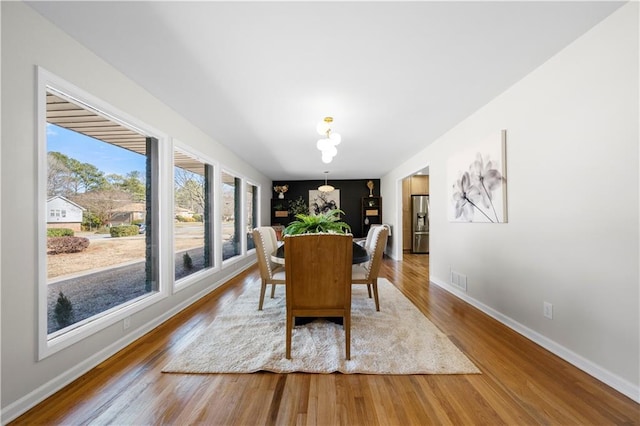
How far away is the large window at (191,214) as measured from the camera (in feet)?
10.4

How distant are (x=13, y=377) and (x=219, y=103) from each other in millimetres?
2570

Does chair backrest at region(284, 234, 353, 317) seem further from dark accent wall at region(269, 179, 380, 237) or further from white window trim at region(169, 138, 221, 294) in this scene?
dark accent wall at region(269, 179, 380, 237)

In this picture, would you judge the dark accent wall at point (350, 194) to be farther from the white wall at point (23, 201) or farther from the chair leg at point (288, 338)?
the white wall at point (23, 201)

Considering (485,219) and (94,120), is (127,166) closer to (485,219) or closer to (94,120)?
(94,120)

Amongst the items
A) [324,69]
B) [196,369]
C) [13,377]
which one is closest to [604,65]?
[324,69]

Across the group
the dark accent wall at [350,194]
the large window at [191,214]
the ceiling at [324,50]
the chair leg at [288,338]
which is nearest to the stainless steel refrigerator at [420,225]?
the dark accent wall at [350,194]

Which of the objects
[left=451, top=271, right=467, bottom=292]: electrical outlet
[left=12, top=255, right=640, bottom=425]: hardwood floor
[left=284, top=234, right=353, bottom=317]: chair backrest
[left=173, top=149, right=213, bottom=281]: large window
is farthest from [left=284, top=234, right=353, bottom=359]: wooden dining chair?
[left=451, top=271, right=467, bottom=292]: electrical outlet

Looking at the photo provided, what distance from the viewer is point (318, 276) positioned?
195cm

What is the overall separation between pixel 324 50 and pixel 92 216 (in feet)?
7.38

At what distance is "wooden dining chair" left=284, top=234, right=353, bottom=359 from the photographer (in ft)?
6.25

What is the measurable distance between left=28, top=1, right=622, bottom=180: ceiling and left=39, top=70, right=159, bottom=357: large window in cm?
55

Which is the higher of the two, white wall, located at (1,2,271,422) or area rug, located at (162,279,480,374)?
white wall, located at (1,2,271,422)

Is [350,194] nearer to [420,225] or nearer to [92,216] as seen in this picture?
[420,225]

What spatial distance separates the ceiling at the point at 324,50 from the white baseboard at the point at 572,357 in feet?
7.40
